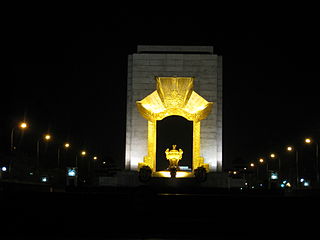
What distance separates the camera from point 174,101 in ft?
117

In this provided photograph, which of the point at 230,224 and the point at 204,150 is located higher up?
the point at 204,150

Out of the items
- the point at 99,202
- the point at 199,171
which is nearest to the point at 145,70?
the point at 199,171

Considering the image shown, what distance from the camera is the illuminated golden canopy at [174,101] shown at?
3503 centimetres

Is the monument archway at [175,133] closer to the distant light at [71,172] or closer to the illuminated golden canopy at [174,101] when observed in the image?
the illuminated golden canopy at [174,101]

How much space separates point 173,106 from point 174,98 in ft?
1.89

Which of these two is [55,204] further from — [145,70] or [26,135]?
[26,135]

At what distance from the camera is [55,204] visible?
15.2 m

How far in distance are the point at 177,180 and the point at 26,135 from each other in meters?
31.2

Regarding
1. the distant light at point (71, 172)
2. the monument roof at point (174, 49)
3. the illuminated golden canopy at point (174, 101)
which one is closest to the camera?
the distant light at point (71, 172)

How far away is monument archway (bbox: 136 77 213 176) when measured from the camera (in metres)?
35.1

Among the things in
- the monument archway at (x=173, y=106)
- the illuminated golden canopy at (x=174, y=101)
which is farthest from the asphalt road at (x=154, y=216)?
the illuminated golden canopy at (x=174, y=101)

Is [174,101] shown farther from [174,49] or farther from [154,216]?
[154,216]

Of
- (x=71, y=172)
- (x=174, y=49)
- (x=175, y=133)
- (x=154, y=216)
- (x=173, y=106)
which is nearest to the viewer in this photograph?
(x=154, y=216)

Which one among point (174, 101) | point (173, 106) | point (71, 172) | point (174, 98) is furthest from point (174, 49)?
point (71, 172)
